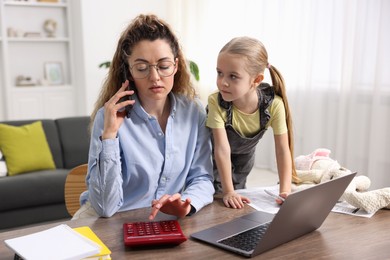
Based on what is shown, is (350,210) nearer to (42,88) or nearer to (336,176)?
(336,176)

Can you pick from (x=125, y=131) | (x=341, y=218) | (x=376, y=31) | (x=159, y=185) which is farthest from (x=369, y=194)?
(x=376, y=31)

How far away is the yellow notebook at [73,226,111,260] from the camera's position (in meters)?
1.03

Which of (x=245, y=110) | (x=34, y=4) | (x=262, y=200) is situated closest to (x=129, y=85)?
(x=245, y=110)

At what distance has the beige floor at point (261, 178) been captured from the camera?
4.55 m

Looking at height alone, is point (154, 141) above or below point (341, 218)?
above

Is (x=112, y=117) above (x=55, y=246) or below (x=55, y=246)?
above

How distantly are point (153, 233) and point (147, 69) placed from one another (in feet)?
1.85

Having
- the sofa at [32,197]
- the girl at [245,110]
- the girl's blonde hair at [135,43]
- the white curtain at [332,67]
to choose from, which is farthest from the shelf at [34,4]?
the girl at [245,110]

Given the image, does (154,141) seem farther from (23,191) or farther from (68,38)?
(68,38)

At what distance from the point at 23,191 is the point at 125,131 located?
7.17ft

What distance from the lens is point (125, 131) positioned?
1.52m

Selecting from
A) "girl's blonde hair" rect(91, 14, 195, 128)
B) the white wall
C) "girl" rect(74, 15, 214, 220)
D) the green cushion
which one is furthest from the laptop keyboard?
the white wall

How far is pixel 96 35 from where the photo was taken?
19.1 ft

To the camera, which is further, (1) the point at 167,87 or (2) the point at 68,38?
(2) the point at 68,38
